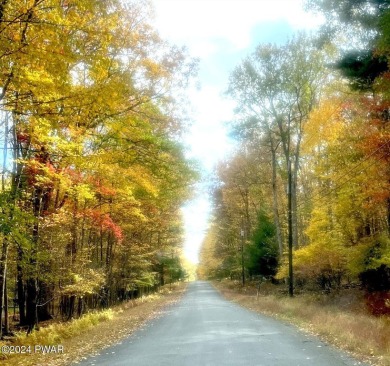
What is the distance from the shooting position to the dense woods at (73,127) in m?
5.82

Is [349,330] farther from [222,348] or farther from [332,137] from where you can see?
[332,137]

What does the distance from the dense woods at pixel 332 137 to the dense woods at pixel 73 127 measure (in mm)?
5991

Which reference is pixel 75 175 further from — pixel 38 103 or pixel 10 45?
pixel 10 45

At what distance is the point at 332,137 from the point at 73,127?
1252cm

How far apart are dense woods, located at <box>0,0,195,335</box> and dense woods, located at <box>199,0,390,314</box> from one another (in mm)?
5991

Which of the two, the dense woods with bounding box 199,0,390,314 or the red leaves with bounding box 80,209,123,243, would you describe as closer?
the dense woods with bounding box 199,0,390,314

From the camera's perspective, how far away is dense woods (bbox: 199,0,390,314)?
12359 millimetres

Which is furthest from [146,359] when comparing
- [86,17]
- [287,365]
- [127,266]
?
[127,266]

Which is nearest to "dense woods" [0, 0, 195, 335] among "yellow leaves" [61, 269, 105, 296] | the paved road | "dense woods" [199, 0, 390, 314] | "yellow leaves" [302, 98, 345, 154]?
"yellow leaves" [61, 269, 105, 296]

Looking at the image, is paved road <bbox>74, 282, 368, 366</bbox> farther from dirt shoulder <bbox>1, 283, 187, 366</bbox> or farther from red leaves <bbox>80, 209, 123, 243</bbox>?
red leaves <bbox>80, 209, 123, 243</bbox>

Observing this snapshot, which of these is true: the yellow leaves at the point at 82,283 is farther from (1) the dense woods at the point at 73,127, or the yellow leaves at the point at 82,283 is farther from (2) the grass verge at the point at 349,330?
(2) the grass verge at the point at 349,330

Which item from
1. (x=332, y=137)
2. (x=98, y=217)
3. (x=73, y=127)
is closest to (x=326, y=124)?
(x=332, y=137)

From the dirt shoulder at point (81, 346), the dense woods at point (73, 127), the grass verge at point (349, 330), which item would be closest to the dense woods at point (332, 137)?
the grass verge at point (349, 330)

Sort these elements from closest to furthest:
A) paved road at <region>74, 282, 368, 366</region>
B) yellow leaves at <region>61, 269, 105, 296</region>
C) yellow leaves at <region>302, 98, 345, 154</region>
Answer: paved road at <region>74, 282, 368, 366</region>
yellow leaves at <region>61, 269, 105, 296</region>
yellow leaves at <region>302, 98, 345, 154</region>
